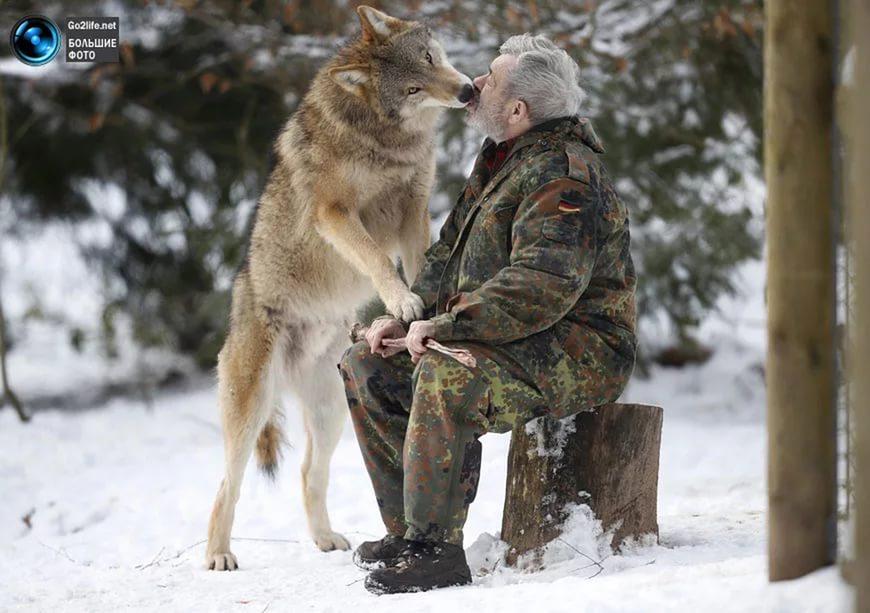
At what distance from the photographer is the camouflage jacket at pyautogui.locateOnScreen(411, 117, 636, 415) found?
3.28 m

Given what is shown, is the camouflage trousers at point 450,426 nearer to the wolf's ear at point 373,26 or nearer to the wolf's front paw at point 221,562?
the wolf's front paw at point 221,562

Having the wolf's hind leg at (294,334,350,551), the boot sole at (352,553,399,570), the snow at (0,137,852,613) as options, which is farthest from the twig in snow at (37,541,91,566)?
the boot sole at (352,553,399,570)

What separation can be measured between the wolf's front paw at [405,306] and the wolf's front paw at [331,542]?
Answer: 1553mm

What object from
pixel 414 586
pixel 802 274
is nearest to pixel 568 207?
pixel 802 274

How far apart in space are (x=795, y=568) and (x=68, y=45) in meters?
6.59

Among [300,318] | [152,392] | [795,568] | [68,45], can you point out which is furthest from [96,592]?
[152,392]

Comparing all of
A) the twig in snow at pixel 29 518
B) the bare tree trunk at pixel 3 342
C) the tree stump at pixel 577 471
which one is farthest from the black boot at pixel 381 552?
the bare tree trunk at pixel 3 342

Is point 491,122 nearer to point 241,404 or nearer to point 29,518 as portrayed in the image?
point 241,404

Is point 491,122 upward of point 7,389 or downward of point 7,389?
upward

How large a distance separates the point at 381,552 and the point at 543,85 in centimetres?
180

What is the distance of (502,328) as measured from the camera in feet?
10.8

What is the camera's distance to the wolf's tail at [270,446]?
523 centimetres

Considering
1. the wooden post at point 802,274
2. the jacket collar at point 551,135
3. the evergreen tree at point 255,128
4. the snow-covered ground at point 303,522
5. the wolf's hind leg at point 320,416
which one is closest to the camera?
the wooden post at point 802,274

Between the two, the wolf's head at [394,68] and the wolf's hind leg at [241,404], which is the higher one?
the wolf's head at [394,68]
